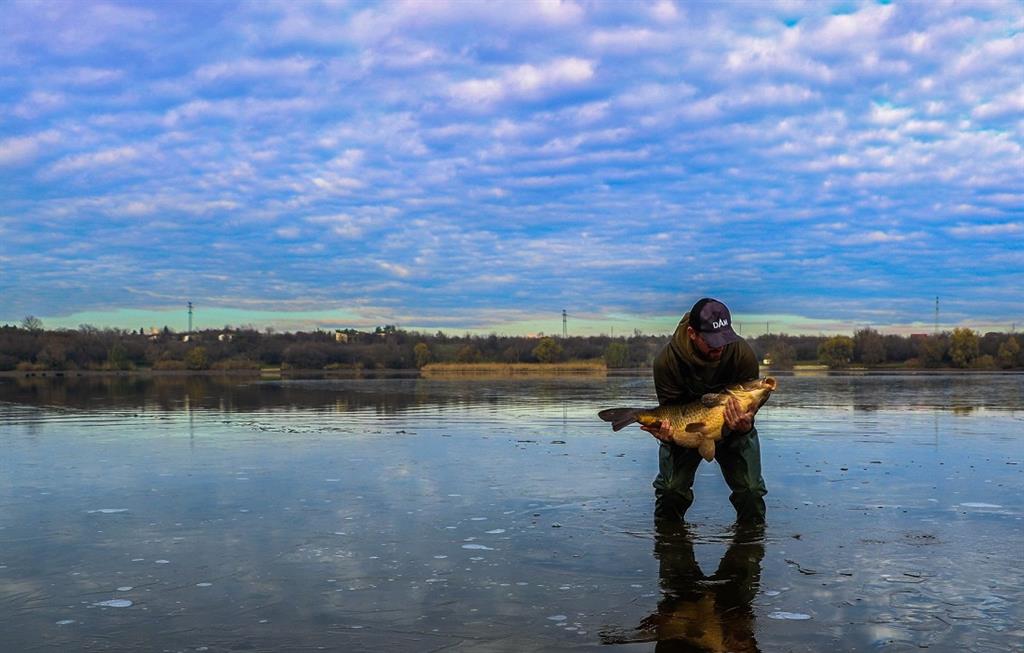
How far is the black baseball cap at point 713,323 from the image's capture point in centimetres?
685

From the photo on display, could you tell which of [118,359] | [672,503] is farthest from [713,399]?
[118,359]

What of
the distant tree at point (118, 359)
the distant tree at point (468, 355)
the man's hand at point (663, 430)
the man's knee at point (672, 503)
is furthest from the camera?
the distant tree at point (468, 355)

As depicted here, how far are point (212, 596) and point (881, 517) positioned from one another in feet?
18.9

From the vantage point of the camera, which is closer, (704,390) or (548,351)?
(704,390)

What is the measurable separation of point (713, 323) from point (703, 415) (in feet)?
2.43

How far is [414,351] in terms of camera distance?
12500 centimetres

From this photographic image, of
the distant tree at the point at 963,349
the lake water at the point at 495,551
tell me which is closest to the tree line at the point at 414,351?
the distant tree at the point at 963,349

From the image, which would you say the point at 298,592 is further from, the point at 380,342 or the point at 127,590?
the point at 380,342

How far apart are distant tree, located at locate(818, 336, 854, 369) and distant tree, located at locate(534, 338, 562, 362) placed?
34.0 meters

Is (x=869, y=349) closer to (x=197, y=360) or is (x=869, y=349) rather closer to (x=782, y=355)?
(x=782, y=355)

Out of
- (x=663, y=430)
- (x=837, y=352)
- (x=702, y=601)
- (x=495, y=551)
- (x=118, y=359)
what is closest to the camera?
(x=702, y=601)

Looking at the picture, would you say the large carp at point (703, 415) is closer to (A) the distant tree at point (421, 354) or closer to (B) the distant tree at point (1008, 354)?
(B) the distant tree at point (1008, 354)

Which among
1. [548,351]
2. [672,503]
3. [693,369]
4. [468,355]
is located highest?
[548,351]

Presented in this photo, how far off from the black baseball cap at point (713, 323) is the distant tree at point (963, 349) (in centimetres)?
10380
